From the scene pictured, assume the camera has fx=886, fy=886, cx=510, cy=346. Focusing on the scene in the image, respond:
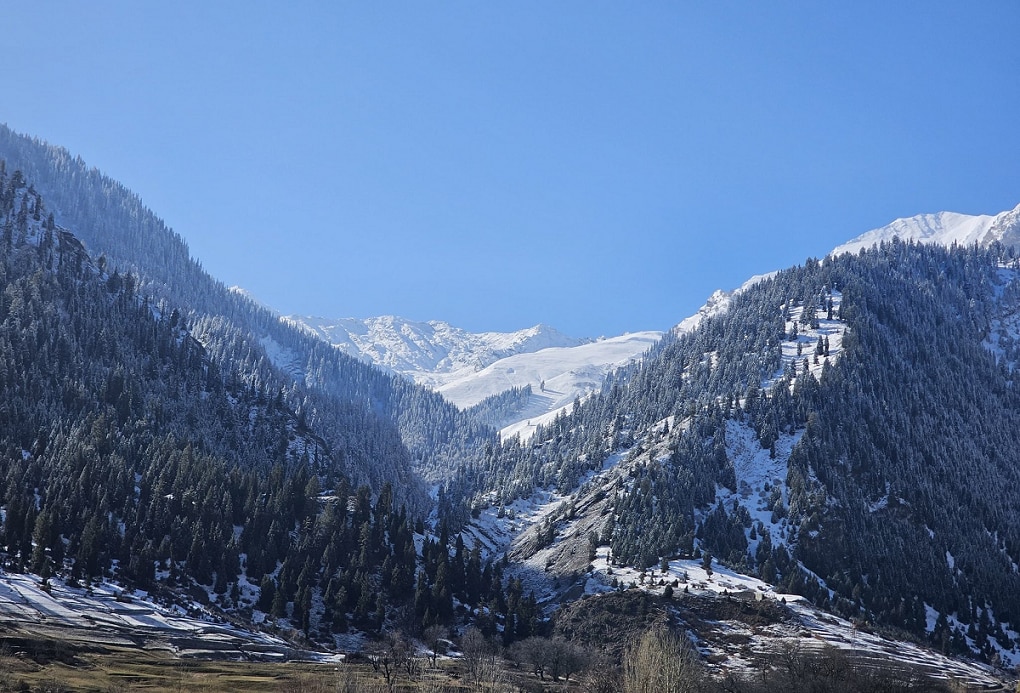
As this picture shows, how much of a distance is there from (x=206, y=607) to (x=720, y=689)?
10507 cm

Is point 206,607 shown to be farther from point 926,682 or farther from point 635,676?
point 926,682

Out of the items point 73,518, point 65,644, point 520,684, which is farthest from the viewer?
point 73,518

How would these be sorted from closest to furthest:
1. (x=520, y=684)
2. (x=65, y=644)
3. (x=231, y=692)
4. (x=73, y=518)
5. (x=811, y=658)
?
(x=231, y=692)
(x=65, y=644)
(x=520, y=684)
(x=811, y=658)
(x=73, y=518)

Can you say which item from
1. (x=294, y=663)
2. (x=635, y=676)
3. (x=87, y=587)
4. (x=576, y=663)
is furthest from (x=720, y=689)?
(x=87, y=587)

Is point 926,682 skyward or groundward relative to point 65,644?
skyward

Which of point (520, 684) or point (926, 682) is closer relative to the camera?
point (520, 684)

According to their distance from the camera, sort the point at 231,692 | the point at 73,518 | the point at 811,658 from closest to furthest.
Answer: the point at 231,692, the point at 811,658, the point at 73,518

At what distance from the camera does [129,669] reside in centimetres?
13725

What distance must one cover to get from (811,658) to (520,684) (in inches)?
2269

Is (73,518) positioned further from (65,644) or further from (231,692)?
(231,692)

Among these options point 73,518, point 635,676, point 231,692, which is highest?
point 73,518

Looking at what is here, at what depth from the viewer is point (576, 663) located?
184m

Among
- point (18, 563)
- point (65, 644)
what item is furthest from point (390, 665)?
point (18, 563)

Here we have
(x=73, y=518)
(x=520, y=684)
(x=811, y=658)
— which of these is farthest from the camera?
(x=73, y=518)
